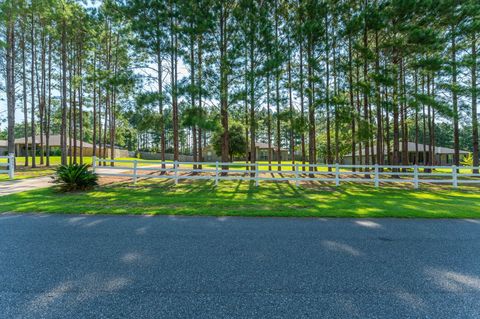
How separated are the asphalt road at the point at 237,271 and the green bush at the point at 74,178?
430 centimetres

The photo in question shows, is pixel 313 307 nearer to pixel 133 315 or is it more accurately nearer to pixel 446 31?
pixel 133 315

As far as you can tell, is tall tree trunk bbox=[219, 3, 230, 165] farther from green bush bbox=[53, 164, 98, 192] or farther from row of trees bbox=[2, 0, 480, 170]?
green bush bbox=[53, 164, 98, 192]

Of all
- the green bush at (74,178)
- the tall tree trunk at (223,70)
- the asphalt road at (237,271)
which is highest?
the tall tree trunk at (223,70)

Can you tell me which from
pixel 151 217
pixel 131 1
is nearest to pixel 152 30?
pixel 131 1

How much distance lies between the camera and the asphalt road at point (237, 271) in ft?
7.15

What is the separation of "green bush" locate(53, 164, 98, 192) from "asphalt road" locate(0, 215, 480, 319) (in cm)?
430

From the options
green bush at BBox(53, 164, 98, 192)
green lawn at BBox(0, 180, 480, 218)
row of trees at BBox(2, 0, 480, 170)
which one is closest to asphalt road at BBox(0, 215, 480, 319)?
green lawn at BBox(0, 180, 480, 218)

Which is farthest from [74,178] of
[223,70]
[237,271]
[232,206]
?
[237,271]

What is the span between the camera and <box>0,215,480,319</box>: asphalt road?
218cm

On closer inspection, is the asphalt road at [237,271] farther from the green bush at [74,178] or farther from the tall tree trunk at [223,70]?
the tall tree trunk at [223,70]

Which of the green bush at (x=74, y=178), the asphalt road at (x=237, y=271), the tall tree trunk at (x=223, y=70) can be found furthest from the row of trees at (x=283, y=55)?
the asphalt road at (x=237, y=271)

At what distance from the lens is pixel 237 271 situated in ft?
9.37

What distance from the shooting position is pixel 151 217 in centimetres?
541

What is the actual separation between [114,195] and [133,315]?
696cm
